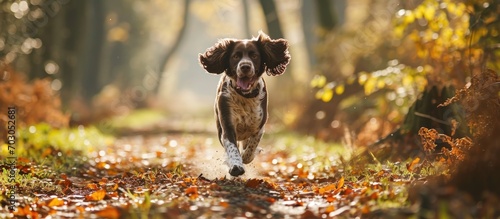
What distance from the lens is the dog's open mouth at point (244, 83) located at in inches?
278

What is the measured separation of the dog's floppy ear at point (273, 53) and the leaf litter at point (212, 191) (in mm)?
1341

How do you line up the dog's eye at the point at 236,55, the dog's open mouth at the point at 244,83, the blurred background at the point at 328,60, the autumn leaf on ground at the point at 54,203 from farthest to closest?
the blurred background at the point at 328,60, the dog's eye at the point at 236,55, the dog's open mouth at the point at 244,83, the autumn leaf on ground at the point at 54,203

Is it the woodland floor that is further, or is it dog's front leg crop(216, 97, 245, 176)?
dog's front leg crop(216, 97, 245, 176)

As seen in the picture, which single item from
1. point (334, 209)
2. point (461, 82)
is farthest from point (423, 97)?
point (334, 209)

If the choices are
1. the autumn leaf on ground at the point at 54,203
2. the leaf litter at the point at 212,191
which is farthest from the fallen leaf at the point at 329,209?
the autumn leaf on ground at the point at 54,203

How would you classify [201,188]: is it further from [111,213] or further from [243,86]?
[243,86]

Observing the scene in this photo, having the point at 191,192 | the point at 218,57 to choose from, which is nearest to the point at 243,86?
the point at 218,57

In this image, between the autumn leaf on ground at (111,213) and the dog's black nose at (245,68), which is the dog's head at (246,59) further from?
the autumn leaf on ground at (111,213)

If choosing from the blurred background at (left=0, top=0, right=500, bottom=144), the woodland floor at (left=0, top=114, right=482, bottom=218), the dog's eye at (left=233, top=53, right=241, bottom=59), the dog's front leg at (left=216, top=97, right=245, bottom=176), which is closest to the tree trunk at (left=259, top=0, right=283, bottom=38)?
the blurred background at (left=0, top=0, right=500, bottom=144)

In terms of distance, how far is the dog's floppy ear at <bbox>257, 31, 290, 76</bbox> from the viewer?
769cm

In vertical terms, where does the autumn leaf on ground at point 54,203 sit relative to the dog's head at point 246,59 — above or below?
below

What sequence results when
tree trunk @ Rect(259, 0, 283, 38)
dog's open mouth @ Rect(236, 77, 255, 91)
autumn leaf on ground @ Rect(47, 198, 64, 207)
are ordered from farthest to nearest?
tree trunk @ Rect(259, 0, 283, 38)
dog's open mouth @ Rect(236, 77, 255, 91)
autumn leaf on ground @ Rect(47, 198, 64, 207)

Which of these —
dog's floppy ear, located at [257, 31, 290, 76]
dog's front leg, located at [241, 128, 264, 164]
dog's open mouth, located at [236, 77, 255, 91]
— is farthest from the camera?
dog's floppy ear, located at [257, 31, 290, 76]

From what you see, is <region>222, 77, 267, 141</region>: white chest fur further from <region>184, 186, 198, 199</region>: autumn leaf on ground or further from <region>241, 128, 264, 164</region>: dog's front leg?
<region>184, 186, 198, 199</region>: autumn leaf on ground
